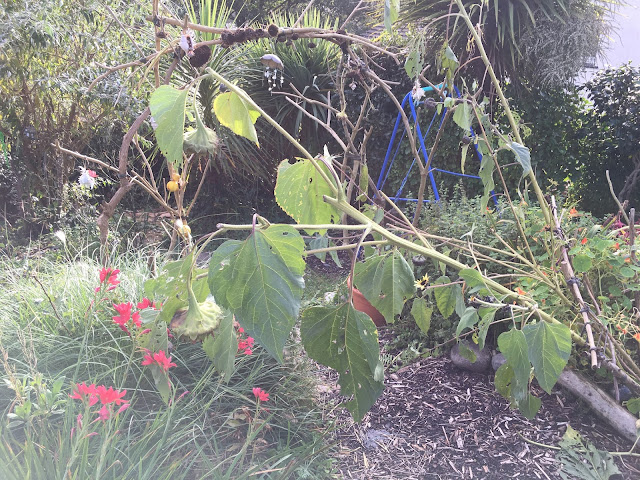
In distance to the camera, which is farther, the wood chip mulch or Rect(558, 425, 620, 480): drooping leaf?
the wood chip mulch

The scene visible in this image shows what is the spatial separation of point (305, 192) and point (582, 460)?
59.0 inches

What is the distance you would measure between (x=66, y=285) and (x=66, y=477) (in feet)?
4.45

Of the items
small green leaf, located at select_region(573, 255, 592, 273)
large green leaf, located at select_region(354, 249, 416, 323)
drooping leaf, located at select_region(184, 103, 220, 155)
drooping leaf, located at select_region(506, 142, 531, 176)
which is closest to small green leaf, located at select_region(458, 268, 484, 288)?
large green leaf, located at select_region(354, 249, 416, 323)

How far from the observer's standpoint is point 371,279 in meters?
0.79

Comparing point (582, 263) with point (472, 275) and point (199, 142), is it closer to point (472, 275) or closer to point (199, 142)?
point (472, 275)

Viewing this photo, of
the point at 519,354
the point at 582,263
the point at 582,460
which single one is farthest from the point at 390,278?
the point at 582,460

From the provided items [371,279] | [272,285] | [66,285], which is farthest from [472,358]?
[66,285]

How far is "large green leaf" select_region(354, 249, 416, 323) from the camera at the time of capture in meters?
0.79

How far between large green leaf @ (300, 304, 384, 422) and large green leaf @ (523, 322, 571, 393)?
295mm

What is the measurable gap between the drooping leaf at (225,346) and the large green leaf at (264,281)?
0.13 m

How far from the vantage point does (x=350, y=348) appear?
2.04ft

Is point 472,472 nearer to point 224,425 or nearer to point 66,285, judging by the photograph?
point 224,425

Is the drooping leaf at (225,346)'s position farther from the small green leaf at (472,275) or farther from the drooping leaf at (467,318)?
the drooping leaf at (467,318)

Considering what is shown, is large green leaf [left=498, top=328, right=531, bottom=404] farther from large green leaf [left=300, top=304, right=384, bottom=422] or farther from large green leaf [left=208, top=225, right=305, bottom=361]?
large green leaf [left=208, top=225, right=305, bottom=361]
